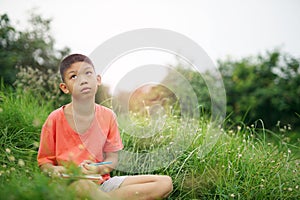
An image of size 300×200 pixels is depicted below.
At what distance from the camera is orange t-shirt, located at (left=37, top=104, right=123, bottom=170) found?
2.51m

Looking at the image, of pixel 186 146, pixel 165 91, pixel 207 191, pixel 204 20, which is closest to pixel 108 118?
pixel 186 146

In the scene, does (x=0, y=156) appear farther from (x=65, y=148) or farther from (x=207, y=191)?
(x=207, y=191)

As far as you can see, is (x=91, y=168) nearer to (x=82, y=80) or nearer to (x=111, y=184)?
(x=111, y=184)

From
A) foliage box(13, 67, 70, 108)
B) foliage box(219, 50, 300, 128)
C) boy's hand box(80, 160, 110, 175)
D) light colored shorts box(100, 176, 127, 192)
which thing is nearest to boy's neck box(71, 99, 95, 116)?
boy's hand box(80, 160, 110, 175)

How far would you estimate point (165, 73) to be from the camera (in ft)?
11.0

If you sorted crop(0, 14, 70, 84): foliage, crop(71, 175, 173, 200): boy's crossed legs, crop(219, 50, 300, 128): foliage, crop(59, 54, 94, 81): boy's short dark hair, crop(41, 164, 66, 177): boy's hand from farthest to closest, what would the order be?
crop(219, 50, 300, 128): foliage < crop(0, 14, 70, 84): foliage < crop(59, 54, 94, 81): boy's short dark hair < crop(71, 175, 173, 200): boy's crossed legs < crop(41, 164, 66, 177): boy's hand

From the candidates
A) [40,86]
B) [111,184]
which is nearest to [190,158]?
[111,184]

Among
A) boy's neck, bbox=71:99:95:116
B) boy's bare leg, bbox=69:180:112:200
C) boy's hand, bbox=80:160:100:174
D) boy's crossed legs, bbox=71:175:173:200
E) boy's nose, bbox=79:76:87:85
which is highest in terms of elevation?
boy's nose, bbox=79:76:87:85

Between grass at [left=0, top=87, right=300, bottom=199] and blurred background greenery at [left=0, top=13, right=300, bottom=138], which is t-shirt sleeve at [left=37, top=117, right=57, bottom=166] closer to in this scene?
grass at [left=0, top=87, right=300, bottom=199]

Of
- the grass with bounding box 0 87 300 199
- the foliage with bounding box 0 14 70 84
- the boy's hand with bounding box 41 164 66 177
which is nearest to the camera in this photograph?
the boy's hand with bounding box 41 164 66 177

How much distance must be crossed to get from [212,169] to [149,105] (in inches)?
42.6

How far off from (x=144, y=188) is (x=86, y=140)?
0.54 m

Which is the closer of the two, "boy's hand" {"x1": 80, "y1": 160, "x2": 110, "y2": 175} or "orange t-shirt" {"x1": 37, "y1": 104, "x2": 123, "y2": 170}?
"boy's hand" {"x1": 80, "y1": 160, "x2": 110, "y2": 175}

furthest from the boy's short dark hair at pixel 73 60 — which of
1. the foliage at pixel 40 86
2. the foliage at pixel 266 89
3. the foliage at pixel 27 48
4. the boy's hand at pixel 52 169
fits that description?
the foliage at pixel 266 89
